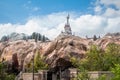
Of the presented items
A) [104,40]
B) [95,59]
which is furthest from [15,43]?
[95,59]

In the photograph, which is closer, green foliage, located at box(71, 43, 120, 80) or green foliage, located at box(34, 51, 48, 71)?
green foliage, located at box(71, 43, 120, 80)

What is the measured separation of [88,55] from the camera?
48719 mm

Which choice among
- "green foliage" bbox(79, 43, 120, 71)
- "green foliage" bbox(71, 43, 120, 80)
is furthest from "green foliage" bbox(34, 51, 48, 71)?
"green foliage" bbox(79, 43, 120, 71)

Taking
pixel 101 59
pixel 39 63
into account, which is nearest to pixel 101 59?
pixel 101 59

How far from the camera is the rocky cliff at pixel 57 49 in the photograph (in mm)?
55263

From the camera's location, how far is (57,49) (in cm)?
5672

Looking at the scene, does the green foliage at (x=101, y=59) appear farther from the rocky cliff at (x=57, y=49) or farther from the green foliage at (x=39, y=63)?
the green foliage at (x=39, y=63)

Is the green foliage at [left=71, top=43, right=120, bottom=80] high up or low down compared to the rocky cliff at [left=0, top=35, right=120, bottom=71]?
down

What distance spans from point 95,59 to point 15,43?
21249 mm

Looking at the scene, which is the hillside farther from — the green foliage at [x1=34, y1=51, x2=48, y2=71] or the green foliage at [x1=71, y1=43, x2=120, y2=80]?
the green foliage at [x1=71, y1=43, x2=120, y2=80]

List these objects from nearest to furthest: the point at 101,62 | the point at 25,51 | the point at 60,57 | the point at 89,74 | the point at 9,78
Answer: the point at 9,78, the point at 89,74, the point at 101,62, the point at 60,57, the point at 25,51

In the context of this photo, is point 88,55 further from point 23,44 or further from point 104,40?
point 23,44

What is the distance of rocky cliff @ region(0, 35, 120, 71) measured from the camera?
5526cm

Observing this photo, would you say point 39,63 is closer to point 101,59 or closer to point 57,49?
point 57,49
